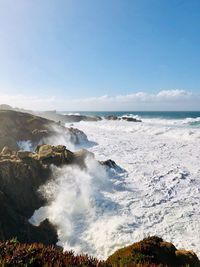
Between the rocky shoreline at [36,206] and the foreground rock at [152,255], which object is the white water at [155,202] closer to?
the rocky shoreline at [36,206]

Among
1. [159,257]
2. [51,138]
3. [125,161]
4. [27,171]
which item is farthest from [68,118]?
[159,257]

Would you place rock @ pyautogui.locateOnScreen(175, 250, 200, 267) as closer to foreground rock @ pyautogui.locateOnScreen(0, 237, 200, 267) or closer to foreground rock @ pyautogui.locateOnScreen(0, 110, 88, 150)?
foreground rock @ pyautogui.locateOnScreen(0, 237, 200, 267)

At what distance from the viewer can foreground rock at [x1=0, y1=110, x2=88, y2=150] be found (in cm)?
2892

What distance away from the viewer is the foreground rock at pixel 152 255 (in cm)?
729

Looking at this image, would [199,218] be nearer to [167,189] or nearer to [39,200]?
[167,189]

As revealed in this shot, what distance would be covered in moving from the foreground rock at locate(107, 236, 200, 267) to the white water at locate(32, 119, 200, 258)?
11.1ft

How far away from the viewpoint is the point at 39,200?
15617 millimetres

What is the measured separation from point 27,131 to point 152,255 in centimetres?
2567

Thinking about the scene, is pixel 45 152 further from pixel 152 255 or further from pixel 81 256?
pixel 81 256

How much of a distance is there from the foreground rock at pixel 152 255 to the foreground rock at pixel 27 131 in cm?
2063

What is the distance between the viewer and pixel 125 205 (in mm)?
15672

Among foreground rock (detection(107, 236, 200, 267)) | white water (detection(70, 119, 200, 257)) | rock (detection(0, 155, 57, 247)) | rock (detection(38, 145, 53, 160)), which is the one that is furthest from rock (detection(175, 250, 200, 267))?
rock (detection(38, 145, 53, 160))

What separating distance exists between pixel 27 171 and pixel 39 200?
194 centimetres

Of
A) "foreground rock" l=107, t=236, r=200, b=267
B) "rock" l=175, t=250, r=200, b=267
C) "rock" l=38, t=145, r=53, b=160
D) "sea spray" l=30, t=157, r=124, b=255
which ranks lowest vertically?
"sea spray" l=30, t=157, r=124, b=255
